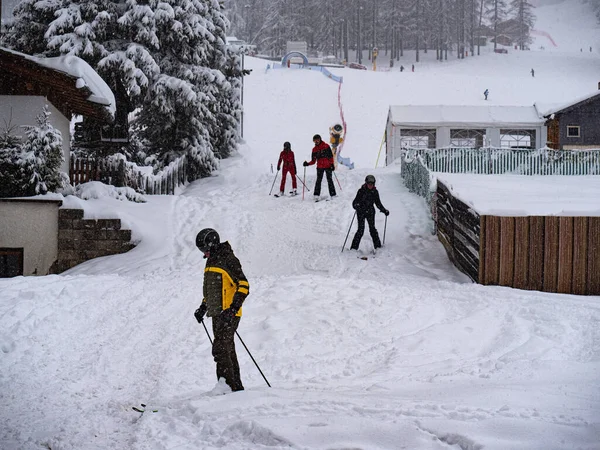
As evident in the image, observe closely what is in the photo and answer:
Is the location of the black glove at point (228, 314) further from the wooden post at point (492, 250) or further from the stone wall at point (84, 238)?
the stone wall at point (84, 238)

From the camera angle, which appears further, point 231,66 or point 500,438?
point 231,66

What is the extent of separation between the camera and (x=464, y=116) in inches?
1357

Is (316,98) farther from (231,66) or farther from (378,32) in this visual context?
(378,32)

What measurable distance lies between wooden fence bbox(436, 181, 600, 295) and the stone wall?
7.98 meters

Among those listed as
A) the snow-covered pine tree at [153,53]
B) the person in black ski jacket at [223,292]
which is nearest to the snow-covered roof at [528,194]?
the person in black ski jacket at [223,292]

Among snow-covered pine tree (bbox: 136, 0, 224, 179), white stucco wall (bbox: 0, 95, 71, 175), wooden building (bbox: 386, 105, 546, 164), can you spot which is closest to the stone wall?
white stucco wall (bbox: 0, 95, 71, 175)

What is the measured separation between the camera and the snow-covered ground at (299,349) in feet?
15.6

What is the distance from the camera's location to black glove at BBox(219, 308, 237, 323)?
19.1 feet

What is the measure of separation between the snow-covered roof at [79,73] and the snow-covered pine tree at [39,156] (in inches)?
42.2

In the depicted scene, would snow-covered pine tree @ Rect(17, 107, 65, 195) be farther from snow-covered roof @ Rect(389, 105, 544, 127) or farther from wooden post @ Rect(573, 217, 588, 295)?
snow-covered roof @ Rect(389, 105, 544, 127)

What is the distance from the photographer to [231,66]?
2316 centimetres

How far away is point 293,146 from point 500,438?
35.0m

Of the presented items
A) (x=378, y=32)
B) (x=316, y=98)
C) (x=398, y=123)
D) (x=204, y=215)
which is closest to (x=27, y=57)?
(x=204, y=215)

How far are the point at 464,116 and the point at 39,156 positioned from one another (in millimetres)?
26134
